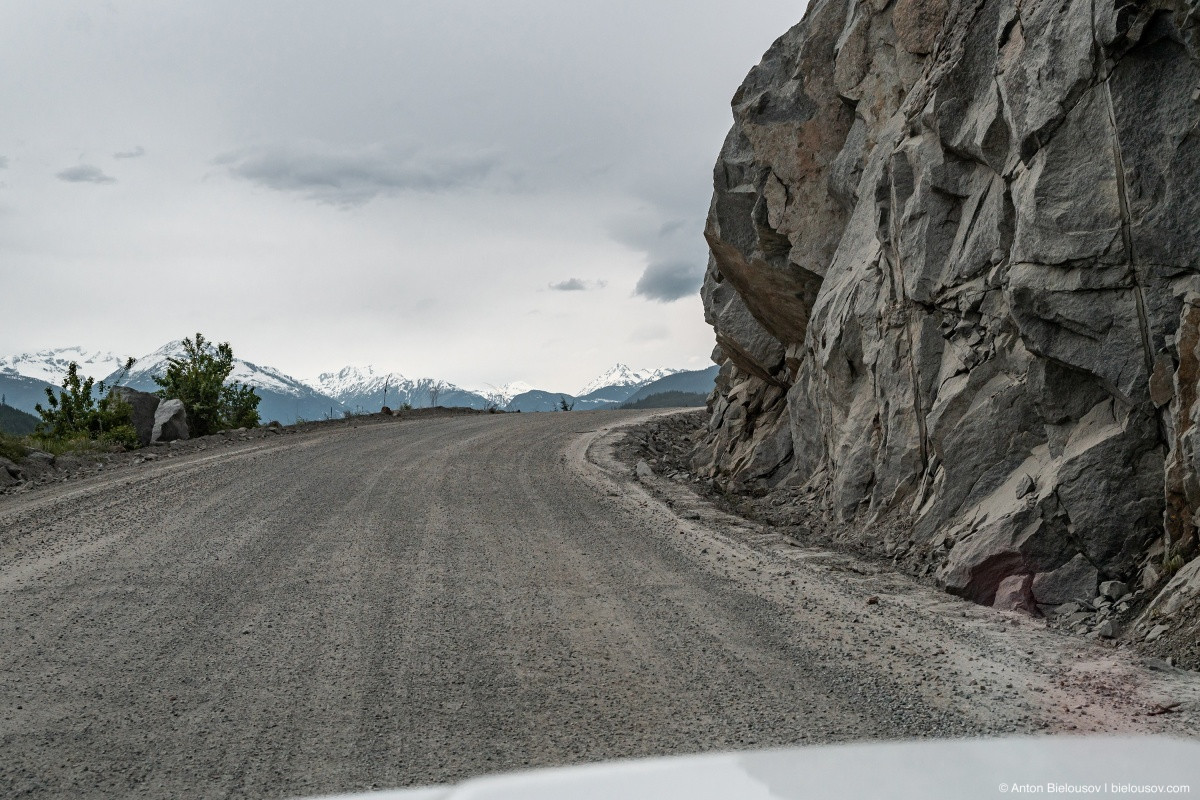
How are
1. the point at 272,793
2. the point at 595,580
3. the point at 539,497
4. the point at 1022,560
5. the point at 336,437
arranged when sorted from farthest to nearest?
the point at 336,437
the point at 539,497
the point at 595,580
the point at 1022,560
the point at 272,793

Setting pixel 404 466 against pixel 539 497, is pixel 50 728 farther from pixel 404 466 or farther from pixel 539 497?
pixel 404 466

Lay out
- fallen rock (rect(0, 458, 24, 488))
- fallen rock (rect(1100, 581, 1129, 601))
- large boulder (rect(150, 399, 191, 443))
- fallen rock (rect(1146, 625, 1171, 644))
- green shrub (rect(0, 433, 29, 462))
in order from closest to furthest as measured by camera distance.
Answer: fallen rock (rect(1146, 625, 1171, 644))
fallen rock (rect(1100, 581, 1129, 601))
fallen rock (rect(0, 458, 24, 488))
green shrub (rect(0, 433, 29, 462))
large boulder (rect(150, 399, 191, 443))

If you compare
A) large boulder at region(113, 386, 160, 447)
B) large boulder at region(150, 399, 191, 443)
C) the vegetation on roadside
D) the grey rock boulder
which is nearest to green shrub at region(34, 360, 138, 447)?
large boulder at region(113, 386, 160, 447)

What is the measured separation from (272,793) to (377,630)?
2558 millimetres

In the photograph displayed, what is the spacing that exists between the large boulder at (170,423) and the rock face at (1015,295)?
53.4 ft

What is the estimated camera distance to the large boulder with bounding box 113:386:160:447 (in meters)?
21.9

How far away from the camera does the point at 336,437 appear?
20.7 metres

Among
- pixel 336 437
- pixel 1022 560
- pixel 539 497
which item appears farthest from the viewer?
pixel 336 437

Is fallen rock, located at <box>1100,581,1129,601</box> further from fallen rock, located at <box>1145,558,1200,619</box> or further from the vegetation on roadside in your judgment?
the vegetation on roadside

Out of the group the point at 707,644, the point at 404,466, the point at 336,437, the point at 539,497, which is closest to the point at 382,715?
the point at 707,644

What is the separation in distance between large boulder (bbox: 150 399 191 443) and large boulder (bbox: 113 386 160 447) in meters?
0.14

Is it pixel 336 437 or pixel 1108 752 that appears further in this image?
pixel 336 437

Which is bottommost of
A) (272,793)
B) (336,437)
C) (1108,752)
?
(272,793)

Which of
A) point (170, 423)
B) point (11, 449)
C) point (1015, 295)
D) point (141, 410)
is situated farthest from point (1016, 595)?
point (141, 410)
